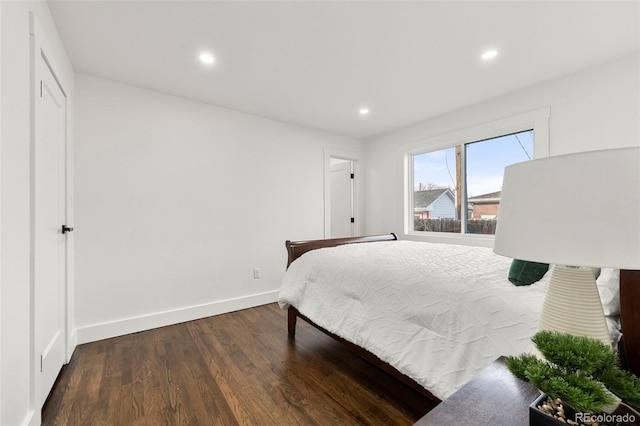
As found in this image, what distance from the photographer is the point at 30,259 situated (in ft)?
4.29

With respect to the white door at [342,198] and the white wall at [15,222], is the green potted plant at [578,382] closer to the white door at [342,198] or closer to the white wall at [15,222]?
the white wall at [15,222]

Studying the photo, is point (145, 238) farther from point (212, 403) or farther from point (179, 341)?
point (212, 403)

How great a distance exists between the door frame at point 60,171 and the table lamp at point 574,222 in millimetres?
2021

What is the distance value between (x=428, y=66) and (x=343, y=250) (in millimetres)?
1778

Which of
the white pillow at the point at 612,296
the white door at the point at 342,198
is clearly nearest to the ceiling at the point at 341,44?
the white pillow at the point at 612,296

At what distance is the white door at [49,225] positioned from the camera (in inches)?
57.3

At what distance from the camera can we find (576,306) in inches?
26.6

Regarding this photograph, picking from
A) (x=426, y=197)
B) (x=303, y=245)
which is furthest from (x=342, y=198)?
(x=303, y=245)

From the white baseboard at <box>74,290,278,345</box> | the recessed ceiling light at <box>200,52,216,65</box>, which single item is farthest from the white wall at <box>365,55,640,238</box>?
the white baseboard at <box>74,290,278,345</box>

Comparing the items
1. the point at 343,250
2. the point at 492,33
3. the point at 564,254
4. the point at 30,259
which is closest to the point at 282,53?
the point at 492,33

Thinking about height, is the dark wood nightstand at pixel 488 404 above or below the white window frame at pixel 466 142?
below

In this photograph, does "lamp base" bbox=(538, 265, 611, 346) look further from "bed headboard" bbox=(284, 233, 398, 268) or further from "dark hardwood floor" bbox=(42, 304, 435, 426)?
"bed headboard" bbox=(284, 233, 398, 268)

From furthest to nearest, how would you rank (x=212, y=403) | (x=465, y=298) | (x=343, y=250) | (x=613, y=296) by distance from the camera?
1. (x=343, y=250)
2. (x=212, y=403)
3. (x=465, y=298)
4. (x=613, y=296)

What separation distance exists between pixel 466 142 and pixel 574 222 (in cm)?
314
